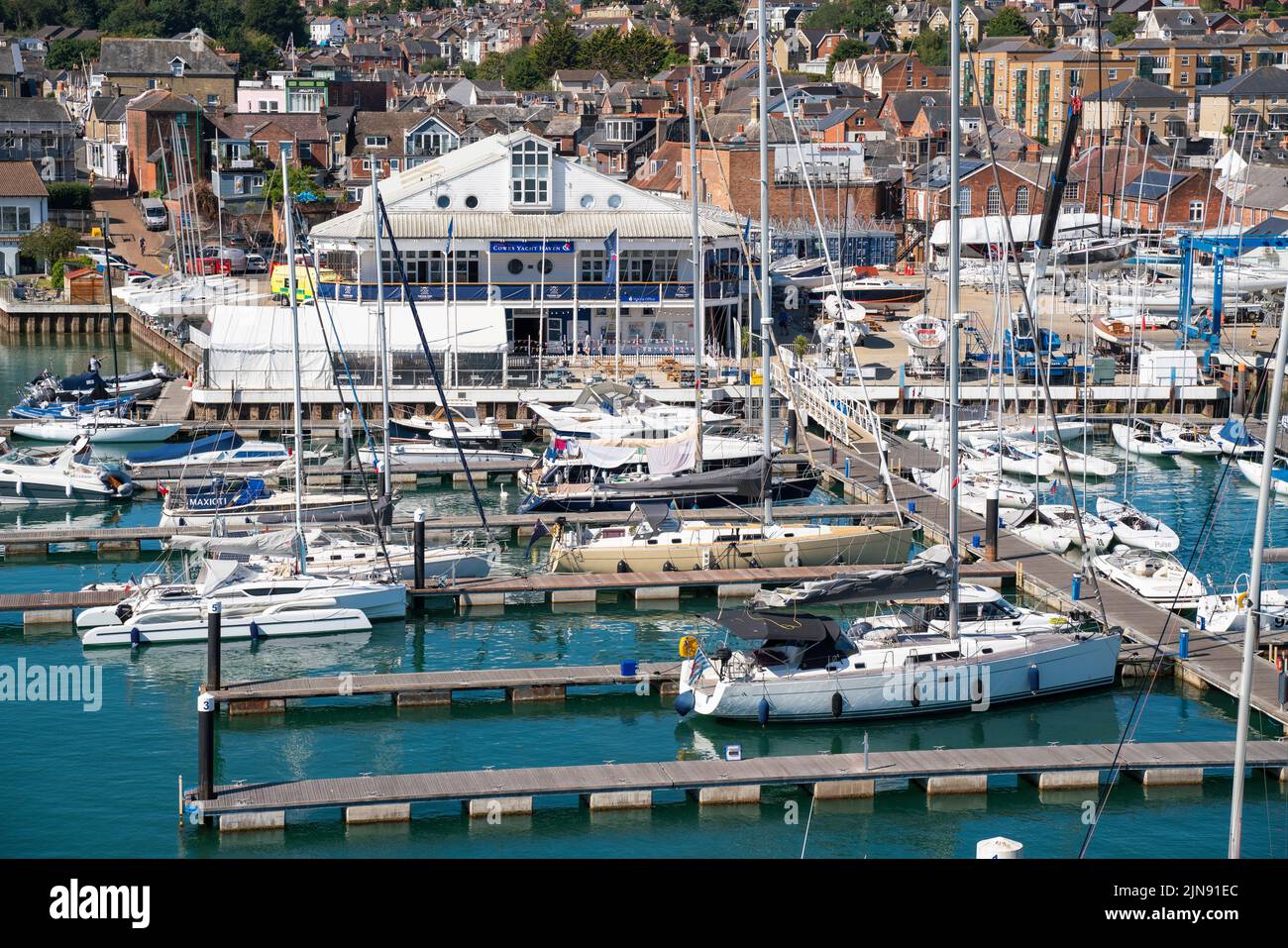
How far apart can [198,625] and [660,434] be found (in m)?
17.8

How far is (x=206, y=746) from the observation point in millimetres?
25172

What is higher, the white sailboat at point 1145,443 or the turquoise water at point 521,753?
the white sailboat at point 1145,443

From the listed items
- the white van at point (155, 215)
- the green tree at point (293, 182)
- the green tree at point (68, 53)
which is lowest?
the white van at point (155, 215)

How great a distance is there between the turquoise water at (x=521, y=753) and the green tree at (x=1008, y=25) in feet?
421

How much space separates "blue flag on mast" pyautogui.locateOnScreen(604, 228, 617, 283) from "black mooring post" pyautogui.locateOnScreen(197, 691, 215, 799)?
124 feet

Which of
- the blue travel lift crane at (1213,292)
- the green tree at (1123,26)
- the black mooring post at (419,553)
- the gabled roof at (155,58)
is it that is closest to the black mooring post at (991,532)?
the black mooring post at (419,553)

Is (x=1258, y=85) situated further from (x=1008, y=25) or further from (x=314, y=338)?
(x=314, y=338)

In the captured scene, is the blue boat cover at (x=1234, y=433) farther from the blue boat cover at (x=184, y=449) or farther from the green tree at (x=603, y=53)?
the green tree at (x=603, y=53)

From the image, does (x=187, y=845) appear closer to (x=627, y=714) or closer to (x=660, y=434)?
(x=627, y=714)

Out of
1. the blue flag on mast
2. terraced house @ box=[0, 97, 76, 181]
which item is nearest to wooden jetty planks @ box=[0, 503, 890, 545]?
the blue flag on mast

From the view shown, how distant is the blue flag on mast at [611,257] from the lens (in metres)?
61.1

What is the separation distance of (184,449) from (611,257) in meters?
17.9

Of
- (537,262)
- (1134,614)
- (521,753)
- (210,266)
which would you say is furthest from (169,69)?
(521,753)

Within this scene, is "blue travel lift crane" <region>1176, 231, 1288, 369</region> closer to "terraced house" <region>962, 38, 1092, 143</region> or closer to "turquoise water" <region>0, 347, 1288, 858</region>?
"turquoise water" <region>0, 347, 1288, 858</region>
